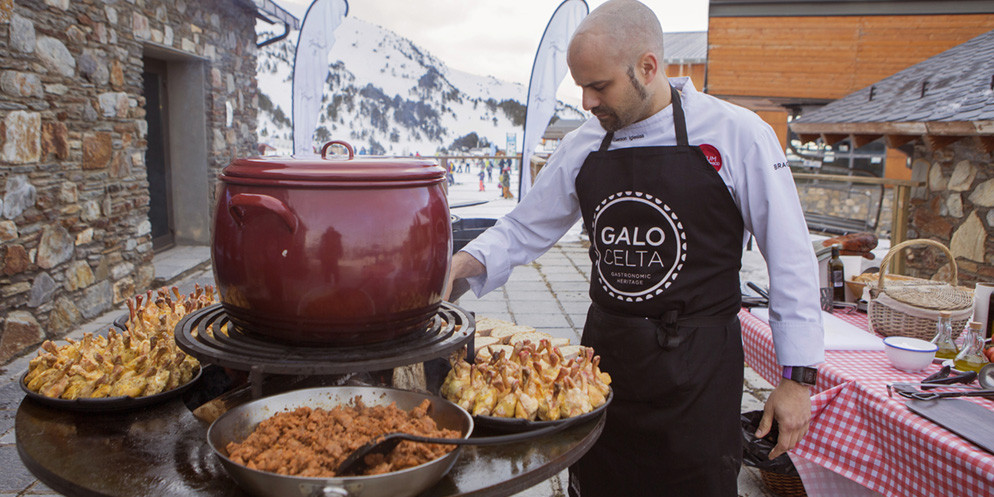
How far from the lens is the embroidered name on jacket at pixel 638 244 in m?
1.97

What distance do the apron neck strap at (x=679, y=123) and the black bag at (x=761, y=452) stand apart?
1698 millimetres

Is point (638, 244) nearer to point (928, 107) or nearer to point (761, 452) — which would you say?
point (761, 452)

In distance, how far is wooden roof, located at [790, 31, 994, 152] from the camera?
506cm

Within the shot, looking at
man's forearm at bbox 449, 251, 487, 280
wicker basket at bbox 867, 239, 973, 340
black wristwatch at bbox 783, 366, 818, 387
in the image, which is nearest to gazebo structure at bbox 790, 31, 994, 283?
wicker basket at bbox 867, 239, 973, 340

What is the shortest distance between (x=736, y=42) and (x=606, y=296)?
11760 millimetres

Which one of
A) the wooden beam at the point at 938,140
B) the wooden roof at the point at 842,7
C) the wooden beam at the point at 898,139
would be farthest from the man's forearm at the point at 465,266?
the wooden roof at the point at 842,7

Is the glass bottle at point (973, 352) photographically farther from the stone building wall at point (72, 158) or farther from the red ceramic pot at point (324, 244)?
the stone building wall at point (72, 158)

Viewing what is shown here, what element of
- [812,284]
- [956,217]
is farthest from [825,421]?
[956,217]

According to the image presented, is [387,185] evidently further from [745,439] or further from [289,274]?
[745,439]

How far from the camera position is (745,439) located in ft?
10.9

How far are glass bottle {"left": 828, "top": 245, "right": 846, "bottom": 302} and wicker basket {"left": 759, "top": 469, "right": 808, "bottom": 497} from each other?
1066mm

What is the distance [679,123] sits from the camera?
2002mm

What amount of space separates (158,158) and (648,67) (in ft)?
24.7

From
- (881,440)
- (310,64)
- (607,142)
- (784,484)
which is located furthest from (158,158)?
(881,440)
